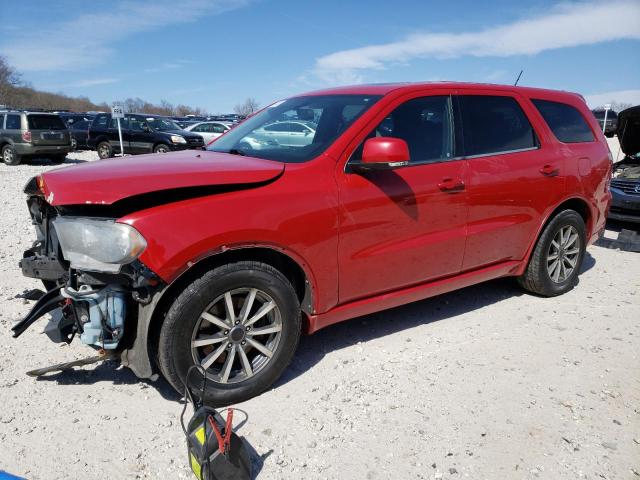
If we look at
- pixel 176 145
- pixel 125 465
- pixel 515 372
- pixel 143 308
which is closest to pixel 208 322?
pixel 143 308

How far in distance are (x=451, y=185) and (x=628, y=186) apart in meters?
5.64

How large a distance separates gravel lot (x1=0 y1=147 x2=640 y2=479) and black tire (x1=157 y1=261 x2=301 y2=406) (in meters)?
0.16

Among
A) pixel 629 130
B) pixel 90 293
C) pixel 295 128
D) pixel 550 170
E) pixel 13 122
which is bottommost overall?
pixel 90 293

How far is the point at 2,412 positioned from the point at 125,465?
93cm

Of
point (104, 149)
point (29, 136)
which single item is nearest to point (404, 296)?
point (29, 136)

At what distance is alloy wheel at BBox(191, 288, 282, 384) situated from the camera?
2787 millimetres

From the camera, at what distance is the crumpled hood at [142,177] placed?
2.54m

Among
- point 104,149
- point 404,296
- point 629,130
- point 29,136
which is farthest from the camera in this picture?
point 104,149

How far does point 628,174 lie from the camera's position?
8273 millimetres

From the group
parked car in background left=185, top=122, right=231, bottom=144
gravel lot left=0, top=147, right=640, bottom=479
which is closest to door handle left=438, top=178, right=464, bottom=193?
gravel lot left=0, top=147, right=640, bottom=479

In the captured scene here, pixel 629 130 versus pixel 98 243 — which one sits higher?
pixel 629 130

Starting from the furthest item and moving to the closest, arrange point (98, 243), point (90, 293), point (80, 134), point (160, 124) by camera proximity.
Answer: point (80, 134), point (160, 124), point (90, 293), point (98, 243)

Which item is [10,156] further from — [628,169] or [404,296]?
[628,169]

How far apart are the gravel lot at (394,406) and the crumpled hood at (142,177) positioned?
1.25 meters
